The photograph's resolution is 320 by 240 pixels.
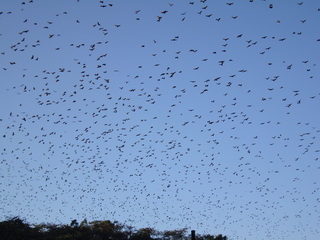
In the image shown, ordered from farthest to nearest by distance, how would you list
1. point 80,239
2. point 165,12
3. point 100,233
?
point 100,233, point 80,239, point 165,12

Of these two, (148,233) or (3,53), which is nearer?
(3,53)

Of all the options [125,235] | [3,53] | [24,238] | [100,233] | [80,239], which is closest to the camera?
[3,53]

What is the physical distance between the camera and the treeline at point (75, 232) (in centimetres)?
5100

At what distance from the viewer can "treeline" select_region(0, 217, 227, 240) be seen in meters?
51.0

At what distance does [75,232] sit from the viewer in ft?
183

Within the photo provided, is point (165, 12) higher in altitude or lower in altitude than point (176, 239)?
higher

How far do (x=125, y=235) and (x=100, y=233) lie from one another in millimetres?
5838

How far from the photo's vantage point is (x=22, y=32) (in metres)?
17.1

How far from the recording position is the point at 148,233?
2601 inches

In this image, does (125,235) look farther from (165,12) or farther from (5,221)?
(165,12)

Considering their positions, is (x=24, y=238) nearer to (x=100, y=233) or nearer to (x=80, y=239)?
(x=80, y=239)

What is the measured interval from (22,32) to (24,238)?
42.3 m

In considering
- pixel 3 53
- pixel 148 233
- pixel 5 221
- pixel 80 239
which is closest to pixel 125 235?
pixel 148 233

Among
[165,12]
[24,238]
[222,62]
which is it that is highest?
[165,12]
